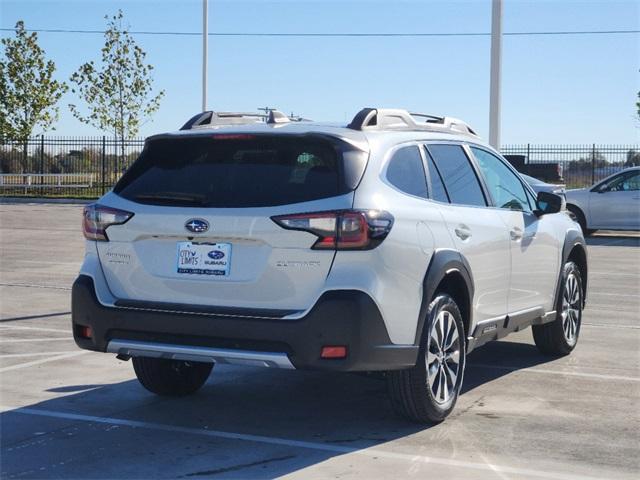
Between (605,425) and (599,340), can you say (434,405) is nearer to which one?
(605,425)

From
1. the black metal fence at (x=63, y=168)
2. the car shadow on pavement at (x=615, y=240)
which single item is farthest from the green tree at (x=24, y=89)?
the car shadow on pavement at (x=615, y=240)

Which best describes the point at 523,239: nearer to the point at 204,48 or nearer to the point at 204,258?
the point at 204,258

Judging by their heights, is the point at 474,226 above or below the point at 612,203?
below

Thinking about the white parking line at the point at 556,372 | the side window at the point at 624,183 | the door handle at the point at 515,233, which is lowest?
the white parking line at the point at 556,372

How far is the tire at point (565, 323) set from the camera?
8891 millimetres

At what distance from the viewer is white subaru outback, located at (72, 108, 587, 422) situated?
5.82m

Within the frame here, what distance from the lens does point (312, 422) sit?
6723 millimetres

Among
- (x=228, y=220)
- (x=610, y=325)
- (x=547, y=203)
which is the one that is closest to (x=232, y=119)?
(x=228, y=220)

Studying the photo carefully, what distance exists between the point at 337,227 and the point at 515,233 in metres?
2.43

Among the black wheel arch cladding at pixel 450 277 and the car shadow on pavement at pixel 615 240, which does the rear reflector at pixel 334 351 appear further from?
the car shadow on pavement at pixel 615 240

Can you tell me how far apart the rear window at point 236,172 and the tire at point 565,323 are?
3424 millimetres

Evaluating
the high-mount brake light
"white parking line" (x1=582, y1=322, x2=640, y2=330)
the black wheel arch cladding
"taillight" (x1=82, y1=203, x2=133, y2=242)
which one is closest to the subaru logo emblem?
"taillight" (x1=82, y1=203, x2=133, y2=242)

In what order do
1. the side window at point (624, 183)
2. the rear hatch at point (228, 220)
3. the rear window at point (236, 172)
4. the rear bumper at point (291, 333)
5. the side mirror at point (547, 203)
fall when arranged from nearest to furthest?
the rear bumper at point (291, 333) → the rear hatch at point (228, 220) → the rear window at point (236, 172) → the side mirror at point (547, 203) → the side window at point (624, 183)

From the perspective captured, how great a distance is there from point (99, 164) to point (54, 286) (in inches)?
1216
